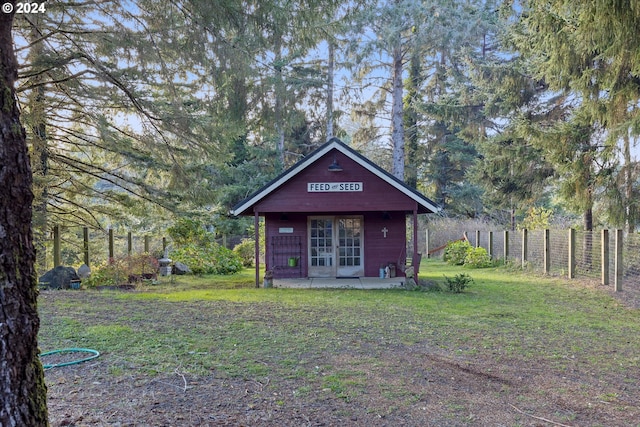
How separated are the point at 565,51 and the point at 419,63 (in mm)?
18151

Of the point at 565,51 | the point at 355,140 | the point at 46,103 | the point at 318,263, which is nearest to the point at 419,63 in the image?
the point at 355,140

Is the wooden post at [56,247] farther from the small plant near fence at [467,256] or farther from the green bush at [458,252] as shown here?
the green bush at [458,252]

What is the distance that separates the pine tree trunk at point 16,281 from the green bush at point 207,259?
536 inches

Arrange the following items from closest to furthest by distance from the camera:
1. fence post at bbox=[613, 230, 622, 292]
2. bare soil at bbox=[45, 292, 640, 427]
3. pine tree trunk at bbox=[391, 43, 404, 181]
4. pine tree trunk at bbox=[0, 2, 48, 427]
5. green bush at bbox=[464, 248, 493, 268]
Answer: pine tree trunk at bbox=[0, 2, 48, 427] < bare soil at bbox=[45, 292, 640, 427] < fence post at bbox=[613, 230, 622, 292] < green bush at bbox=[464, 248, 493, 268] < pine tree trunk at bbox=[391, 43, 404, 181]

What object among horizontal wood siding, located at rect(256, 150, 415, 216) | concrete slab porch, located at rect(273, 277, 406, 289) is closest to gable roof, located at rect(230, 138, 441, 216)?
horizontal wood siding, located at rect(256, 150, 415, 216)

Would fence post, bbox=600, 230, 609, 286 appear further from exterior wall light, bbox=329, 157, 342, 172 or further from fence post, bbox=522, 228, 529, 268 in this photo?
exterior wall light, bbox=329, 157, 342, 172

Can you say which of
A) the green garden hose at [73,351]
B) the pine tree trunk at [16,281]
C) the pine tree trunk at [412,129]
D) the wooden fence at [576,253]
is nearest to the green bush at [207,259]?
the wooden fence at [576,253]

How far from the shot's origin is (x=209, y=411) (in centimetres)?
325

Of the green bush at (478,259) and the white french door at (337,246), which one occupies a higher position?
the white french door at (337,246)

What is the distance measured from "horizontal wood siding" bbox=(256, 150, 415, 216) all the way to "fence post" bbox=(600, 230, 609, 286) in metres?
4.53

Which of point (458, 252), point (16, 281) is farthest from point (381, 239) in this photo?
point (16, 281)

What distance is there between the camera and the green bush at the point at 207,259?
50.5 ft

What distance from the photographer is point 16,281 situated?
6.44 feet

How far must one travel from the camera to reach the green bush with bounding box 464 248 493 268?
1764 centimetres
